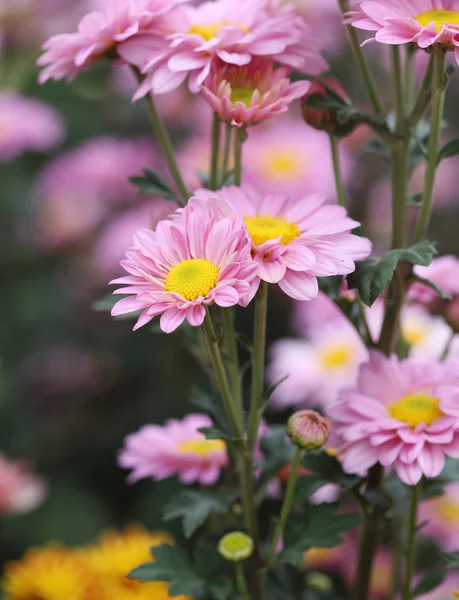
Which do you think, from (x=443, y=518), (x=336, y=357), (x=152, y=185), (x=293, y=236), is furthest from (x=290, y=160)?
(x=293, y=236)

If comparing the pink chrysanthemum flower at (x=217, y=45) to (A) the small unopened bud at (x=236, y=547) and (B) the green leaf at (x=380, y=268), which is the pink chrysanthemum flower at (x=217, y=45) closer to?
(B) the green leaf at (x=380, y=268)

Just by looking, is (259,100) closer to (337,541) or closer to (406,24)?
(406,24)

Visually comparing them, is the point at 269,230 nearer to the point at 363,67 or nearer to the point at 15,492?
the point at 363,67

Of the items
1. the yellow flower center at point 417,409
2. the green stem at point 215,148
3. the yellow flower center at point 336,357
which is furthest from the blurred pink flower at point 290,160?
the yellow flower center at point 417,409

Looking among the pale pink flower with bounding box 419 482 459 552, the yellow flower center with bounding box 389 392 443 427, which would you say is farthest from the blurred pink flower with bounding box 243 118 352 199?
the yellow flower center with bounding box 389 392 443 427

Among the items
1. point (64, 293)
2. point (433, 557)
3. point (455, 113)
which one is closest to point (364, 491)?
point (433, 557)

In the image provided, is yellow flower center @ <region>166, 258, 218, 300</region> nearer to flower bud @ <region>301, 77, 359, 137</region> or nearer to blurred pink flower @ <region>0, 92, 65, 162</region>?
flower bud @ <region>301, 77, 359, 137</region>
